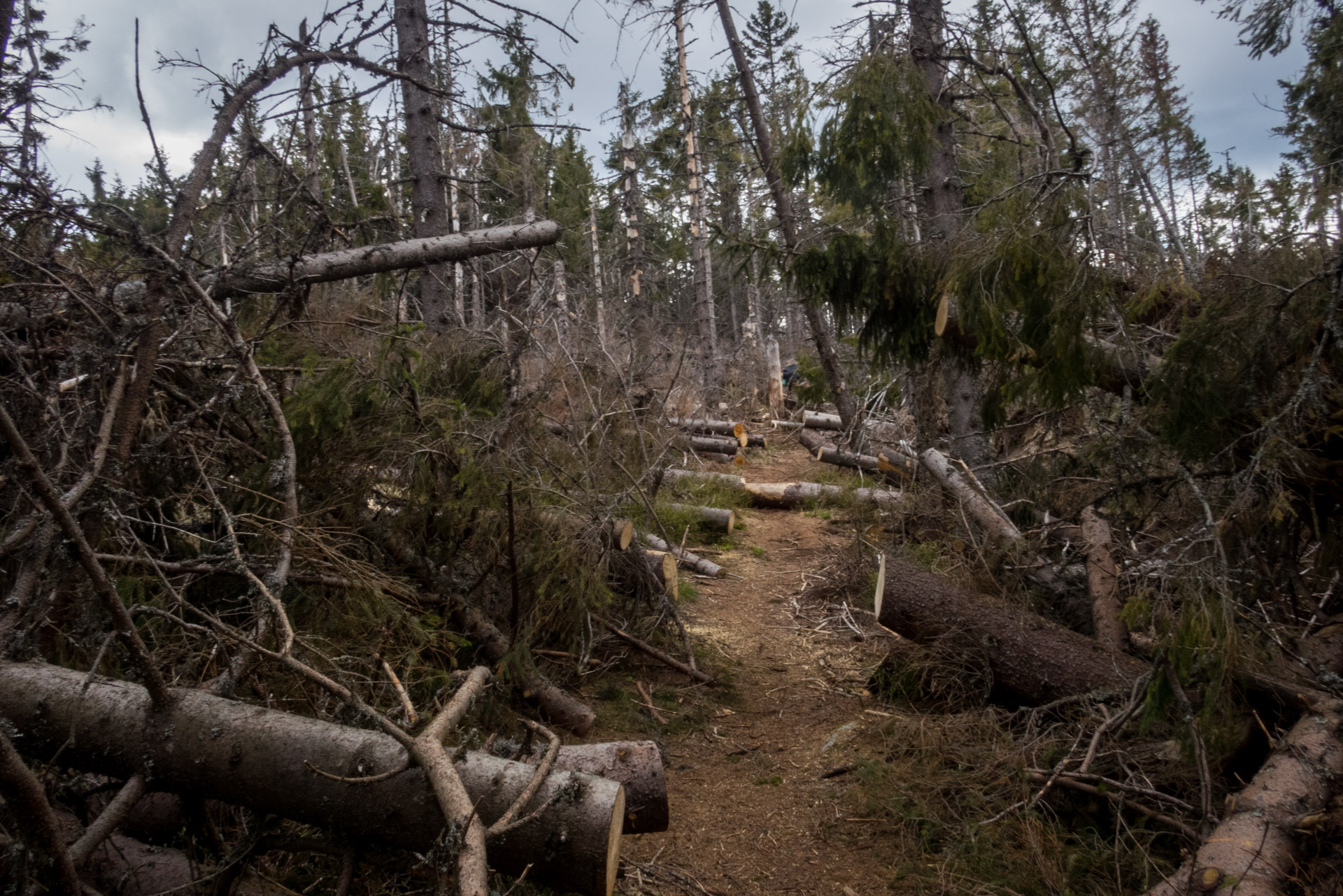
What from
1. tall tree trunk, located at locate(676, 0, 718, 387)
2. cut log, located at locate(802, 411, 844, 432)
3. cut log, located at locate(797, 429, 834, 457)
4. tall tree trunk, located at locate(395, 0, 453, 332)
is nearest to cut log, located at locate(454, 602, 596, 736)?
tall tree trunk, located at locate(395, 0, 453, 332)

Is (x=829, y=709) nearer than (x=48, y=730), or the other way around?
(x=48, y=730)

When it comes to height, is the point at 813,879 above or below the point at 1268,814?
below

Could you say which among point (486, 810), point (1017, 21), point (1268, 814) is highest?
point (1017, 21)

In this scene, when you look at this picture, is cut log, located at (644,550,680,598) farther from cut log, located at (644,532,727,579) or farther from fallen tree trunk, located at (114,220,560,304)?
fallen tree trunk, located at (114,220,560,304)

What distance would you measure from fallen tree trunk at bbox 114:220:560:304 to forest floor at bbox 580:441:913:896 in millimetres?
3095

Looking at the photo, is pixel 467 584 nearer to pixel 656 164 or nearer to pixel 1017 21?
pixel 1017 21

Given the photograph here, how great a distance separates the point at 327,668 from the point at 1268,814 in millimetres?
3697

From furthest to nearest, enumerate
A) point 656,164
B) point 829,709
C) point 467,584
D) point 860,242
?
point 656,164 → point 860,242 → point 829,709 → point 467,584

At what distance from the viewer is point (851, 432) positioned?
11.1 m

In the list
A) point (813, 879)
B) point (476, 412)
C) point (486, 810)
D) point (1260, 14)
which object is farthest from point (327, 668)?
point (1260, 14)

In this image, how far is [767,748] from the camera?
4.34m

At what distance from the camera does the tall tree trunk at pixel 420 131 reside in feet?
23.4

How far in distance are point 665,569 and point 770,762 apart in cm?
172

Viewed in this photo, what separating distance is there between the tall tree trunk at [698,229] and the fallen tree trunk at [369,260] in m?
11.0
